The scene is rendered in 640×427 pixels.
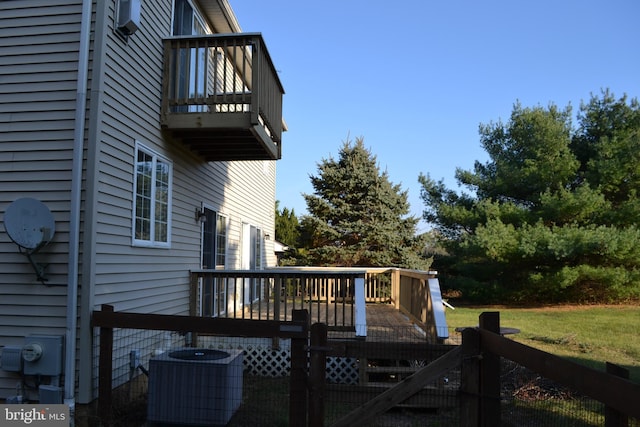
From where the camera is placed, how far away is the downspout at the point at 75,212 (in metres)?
4.47

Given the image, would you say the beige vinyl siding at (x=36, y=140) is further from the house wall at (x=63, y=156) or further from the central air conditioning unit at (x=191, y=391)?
the central air conditioning unit at (x=191, y=391)

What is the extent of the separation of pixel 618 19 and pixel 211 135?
11.7 m

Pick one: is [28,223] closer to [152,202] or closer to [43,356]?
[43,356]

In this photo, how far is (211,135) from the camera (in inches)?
270

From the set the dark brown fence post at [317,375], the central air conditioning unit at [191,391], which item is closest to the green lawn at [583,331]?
the dark brown fence post at [317,375]

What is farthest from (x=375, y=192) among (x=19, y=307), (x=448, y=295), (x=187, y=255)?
(x=19, y=307)

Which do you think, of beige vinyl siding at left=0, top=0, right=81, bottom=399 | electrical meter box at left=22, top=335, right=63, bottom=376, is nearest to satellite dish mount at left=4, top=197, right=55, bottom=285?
beige vinyl siding at left=0, top=0, right=81, bottom=399

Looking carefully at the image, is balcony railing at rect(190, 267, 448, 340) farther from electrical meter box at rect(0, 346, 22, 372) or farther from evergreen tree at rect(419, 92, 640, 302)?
evergreen tree at rect(419, 92, 640, 302)

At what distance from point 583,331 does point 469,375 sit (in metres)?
9.64

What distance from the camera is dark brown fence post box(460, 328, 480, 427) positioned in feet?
9.75

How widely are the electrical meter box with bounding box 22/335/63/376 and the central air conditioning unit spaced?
967mm

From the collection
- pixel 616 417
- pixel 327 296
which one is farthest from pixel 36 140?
pixel 616 417

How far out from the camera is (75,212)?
4.59m

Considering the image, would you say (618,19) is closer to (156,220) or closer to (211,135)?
(211,135)
